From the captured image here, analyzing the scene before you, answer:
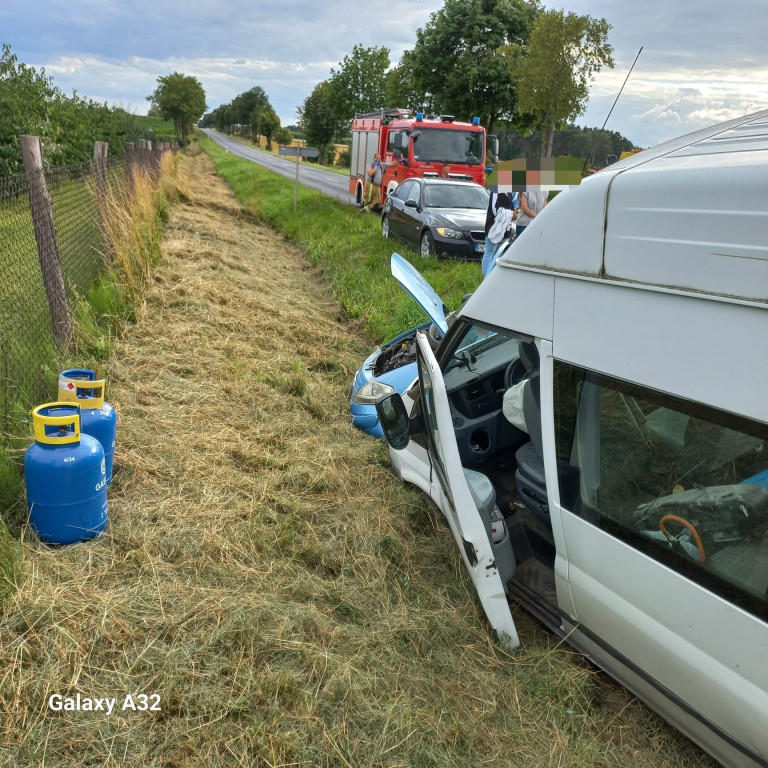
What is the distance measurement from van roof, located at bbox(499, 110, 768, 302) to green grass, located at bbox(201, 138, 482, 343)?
5520 millimetres

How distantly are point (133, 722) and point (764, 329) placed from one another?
96.3 inches

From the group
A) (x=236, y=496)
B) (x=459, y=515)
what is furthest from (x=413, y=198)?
(x=459, y=515)

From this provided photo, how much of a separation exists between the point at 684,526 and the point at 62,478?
8.85 ft

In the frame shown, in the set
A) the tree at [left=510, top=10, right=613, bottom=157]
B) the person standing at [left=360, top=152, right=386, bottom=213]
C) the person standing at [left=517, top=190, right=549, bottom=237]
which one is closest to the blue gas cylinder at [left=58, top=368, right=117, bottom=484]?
the tree at [left=510, top=10, right=613, bottom=157]

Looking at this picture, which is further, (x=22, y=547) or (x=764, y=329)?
(x=22, y=547)

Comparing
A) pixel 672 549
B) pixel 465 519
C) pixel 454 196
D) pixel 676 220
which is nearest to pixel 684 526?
pixel 672 549

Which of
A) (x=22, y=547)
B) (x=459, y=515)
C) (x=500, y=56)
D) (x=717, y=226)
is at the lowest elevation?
(x=22, y=547)

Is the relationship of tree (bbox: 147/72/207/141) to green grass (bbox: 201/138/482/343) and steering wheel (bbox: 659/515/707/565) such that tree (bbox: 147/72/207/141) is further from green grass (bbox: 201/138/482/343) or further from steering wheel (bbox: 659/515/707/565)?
steering wheel (bbox: 659/515/707/565)

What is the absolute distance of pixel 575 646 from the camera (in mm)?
2818

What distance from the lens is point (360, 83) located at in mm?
49281

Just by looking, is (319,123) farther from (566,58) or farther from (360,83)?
(566,58)

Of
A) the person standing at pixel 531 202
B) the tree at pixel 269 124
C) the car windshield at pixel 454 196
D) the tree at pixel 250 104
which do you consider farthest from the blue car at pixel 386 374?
the tree at pixel 250 104

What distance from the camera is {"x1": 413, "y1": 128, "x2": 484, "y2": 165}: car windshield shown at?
1695 centimetres

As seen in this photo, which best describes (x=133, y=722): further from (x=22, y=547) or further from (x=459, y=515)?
(x=459, y=515)
